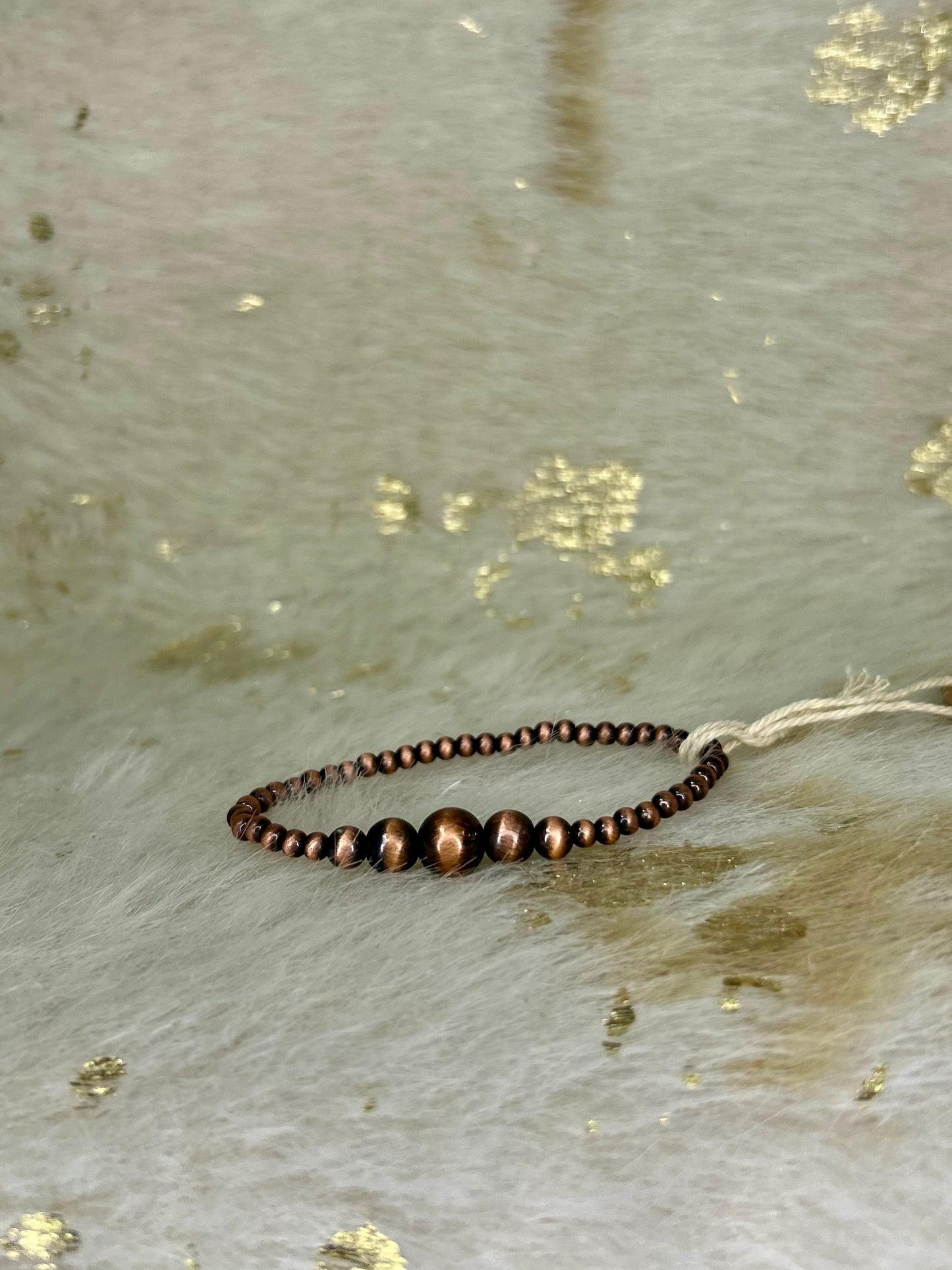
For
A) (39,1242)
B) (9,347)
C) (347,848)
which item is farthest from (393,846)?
(9,347)

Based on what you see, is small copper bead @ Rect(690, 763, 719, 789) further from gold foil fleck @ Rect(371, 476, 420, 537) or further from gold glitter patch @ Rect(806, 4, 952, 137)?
gold glitter patch @ Rect(806, 4, 952, 137)

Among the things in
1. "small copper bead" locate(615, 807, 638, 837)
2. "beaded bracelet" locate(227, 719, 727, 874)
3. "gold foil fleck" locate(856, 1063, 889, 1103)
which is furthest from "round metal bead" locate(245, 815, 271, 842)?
"gold foil fleck" locate(856, 1063, 889, 1103)

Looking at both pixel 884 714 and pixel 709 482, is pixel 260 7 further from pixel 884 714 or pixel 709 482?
pixel 884 714

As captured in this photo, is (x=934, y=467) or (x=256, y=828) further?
(x=934, y=467)

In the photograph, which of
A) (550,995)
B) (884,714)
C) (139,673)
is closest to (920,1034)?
(550,995)

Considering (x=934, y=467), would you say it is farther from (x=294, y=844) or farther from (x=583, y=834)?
(x=294, y=844)

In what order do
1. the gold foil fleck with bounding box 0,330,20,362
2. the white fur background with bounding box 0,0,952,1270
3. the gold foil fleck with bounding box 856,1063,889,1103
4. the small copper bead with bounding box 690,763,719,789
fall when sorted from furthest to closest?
the gold foil fleck with bounding box 0,330,20,362 → the small copper bead with bounding box 690,763,719,789 → the white fur background with bounding box 0,0,952,1270 → the gold foil fleck with bounding box 856,1063,889,1103
